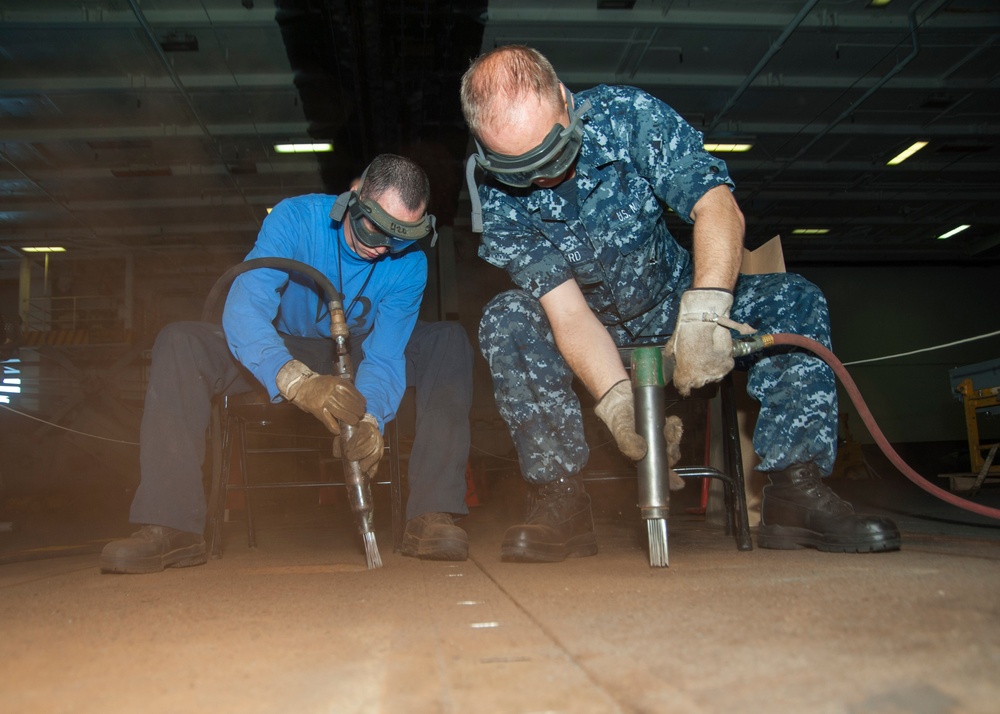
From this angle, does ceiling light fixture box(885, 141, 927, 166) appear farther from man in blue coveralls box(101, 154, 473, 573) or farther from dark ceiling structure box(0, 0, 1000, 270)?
man in blue coveralls box(101, 154, 473, 573)

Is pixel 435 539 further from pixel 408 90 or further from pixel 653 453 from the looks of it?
pixel 408 90

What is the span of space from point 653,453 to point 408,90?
20.1 feet

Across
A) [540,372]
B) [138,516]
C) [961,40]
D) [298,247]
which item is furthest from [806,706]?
[961,40]

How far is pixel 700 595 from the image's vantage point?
1083mm

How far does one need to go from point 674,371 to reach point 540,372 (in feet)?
1.27

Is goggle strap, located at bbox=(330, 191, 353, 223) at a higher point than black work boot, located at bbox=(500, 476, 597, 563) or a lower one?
higher

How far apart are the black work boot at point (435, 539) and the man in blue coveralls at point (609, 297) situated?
0.18m

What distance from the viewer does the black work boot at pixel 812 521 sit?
152 cm

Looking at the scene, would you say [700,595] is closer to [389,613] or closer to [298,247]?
[389,613]

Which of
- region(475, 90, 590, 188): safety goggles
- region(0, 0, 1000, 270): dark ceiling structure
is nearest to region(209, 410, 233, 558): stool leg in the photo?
region(475, 90, 590, 188): safety goggles

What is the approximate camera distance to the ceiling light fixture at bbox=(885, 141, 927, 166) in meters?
9.38

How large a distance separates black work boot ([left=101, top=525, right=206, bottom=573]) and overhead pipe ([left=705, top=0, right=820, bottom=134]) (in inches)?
265

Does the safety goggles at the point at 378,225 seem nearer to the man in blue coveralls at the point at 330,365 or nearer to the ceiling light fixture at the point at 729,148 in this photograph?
the man in blue coveralls at the point at 330,365

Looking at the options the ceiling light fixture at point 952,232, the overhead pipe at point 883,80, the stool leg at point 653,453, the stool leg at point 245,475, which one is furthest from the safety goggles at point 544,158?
the ceiling light fixture at point 952,232
